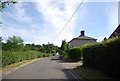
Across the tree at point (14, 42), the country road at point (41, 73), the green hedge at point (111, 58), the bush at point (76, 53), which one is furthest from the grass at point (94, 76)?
the tree at point (14, 42)

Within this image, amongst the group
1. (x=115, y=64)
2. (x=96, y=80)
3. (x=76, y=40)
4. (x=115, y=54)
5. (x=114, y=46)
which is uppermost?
(x=76, y=40)

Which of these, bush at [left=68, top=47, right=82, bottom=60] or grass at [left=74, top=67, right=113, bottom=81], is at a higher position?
bush at [left=68, top=47, right=82, bottom=60]

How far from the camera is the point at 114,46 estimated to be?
821 centimetres

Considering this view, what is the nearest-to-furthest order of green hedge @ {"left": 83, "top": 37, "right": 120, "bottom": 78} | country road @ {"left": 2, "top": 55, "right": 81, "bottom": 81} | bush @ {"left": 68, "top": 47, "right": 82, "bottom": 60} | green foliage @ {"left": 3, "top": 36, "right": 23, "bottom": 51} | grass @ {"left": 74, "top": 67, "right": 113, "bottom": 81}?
green hedge @ {"left": 83, "top": 37, "right": 120, "bottom": 78}, grass @ {"left": 74, "top": 67, "right": 113, "bottom": 81}, country road @ {"left": 2, "top": 55, "right": 81, "bottom": 81}, bush @ {"left": 68, "top": 47, "right": 82, "bottom": 60}, green foliage @ {"left": 3, "top": 36, "right": 23, "bottom": 51}

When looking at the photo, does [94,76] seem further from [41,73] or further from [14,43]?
[14,43]

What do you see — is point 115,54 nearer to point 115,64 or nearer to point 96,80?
point 115,64

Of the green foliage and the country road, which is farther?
the green foliage

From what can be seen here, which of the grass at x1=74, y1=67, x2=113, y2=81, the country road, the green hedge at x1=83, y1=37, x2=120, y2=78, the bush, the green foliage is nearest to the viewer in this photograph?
the green hedge at x1=83, y1=37, x2=120, y2=78

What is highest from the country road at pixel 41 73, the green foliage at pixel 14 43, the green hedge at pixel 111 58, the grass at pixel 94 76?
the green foliage at pixel 14 43

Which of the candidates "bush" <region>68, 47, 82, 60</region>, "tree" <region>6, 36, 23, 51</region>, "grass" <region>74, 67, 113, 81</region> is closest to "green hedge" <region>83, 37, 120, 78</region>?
"grass" <region>74, 67, 113, 81</region>

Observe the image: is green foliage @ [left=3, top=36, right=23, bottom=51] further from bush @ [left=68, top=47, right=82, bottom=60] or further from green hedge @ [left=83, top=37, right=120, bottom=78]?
green hedge @ [left=83, top=37, right=120, bottom=78]

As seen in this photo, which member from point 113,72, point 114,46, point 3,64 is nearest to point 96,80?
point 113,72

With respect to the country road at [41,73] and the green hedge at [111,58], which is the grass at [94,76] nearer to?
the green hedge at [111,58]

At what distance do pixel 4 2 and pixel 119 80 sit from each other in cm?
1236
